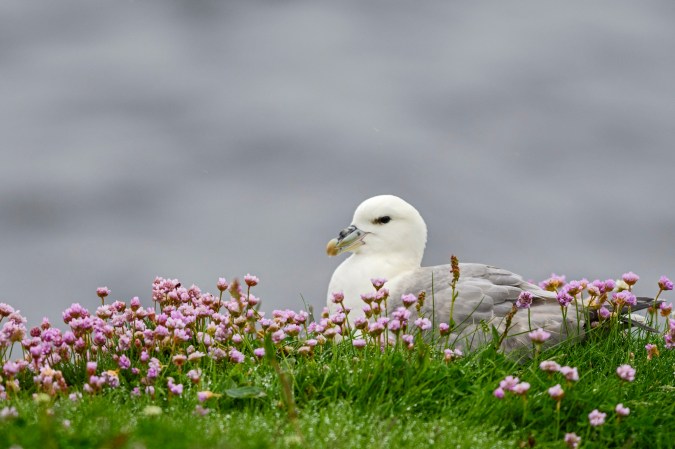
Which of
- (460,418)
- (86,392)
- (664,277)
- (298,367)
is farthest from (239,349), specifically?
(664,277)

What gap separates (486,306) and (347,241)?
5.36ft

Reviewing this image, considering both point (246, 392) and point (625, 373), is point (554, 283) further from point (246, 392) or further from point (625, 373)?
point (246, 392)

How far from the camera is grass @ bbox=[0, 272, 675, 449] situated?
205 inches

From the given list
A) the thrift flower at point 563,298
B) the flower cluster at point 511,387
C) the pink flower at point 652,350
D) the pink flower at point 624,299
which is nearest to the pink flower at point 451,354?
the flower cluster at point 511,387

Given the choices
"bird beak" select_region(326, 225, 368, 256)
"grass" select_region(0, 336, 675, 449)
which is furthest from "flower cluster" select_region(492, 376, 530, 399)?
"bird beak" select_region(326, 225, 368, 256)

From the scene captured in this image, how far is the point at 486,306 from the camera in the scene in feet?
24.8

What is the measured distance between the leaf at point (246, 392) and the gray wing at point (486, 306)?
1702 mm

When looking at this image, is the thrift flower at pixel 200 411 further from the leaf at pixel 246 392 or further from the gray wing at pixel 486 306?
the gray wing at pixel 486 306

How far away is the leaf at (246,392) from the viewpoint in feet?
19.1

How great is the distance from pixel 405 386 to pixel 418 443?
0.76m

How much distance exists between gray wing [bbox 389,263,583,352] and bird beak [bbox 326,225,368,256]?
2.43 ft

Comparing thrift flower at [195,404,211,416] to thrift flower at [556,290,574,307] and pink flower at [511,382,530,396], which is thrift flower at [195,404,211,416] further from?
thrift flower at [556,290,574,307]

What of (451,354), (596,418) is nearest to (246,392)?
(451,354)

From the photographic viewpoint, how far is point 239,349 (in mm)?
6988
